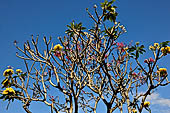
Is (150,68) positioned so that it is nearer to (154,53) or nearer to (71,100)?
(154,53)

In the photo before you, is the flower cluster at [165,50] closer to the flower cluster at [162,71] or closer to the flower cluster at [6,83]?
the flower cluster at [162,71]

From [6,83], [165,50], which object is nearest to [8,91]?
[6,83]

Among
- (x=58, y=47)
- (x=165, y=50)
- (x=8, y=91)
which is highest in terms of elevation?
(x=58, y=47)

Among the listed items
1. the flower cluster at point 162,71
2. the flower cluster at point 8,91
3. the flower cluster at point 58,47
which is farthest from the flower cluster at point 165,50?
the flower cluster at point 8,91

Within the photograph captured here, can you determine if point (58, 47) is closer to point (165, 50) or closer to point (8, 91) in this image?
point (8, 91)

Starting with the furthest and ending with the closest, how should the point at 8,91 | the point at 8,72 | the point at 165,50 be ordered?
the point at 8,72
the point at 8,91
the point at 165,50

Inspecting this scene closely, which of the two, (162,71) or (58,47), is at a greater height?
(58,47)

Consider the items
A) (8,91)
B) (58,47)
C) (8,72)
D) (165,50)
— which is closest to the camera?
(165,50)

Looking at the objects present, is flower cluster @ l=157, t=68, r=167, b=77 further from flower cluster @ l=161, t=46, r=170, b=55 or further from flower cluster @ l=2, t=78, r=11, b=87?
flower cluster @ l=2, t=78, r=11, b=87

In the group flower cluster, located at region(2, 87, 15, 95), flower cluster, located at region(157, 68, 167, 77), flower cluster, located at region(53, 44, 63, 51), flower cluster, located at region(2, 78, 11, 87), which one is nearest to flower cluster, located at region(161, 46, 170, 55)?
flower cluster, located at region(157, 68, 167, 77)

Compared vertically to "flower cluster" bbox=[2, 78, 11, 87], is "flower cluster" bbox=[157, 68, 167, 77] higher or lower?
higher

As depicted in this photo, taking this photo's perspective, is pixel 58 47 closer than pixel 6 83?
Yes

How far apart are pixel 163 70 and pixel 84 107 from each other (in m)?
2.78

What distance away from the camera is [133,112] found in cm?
439
